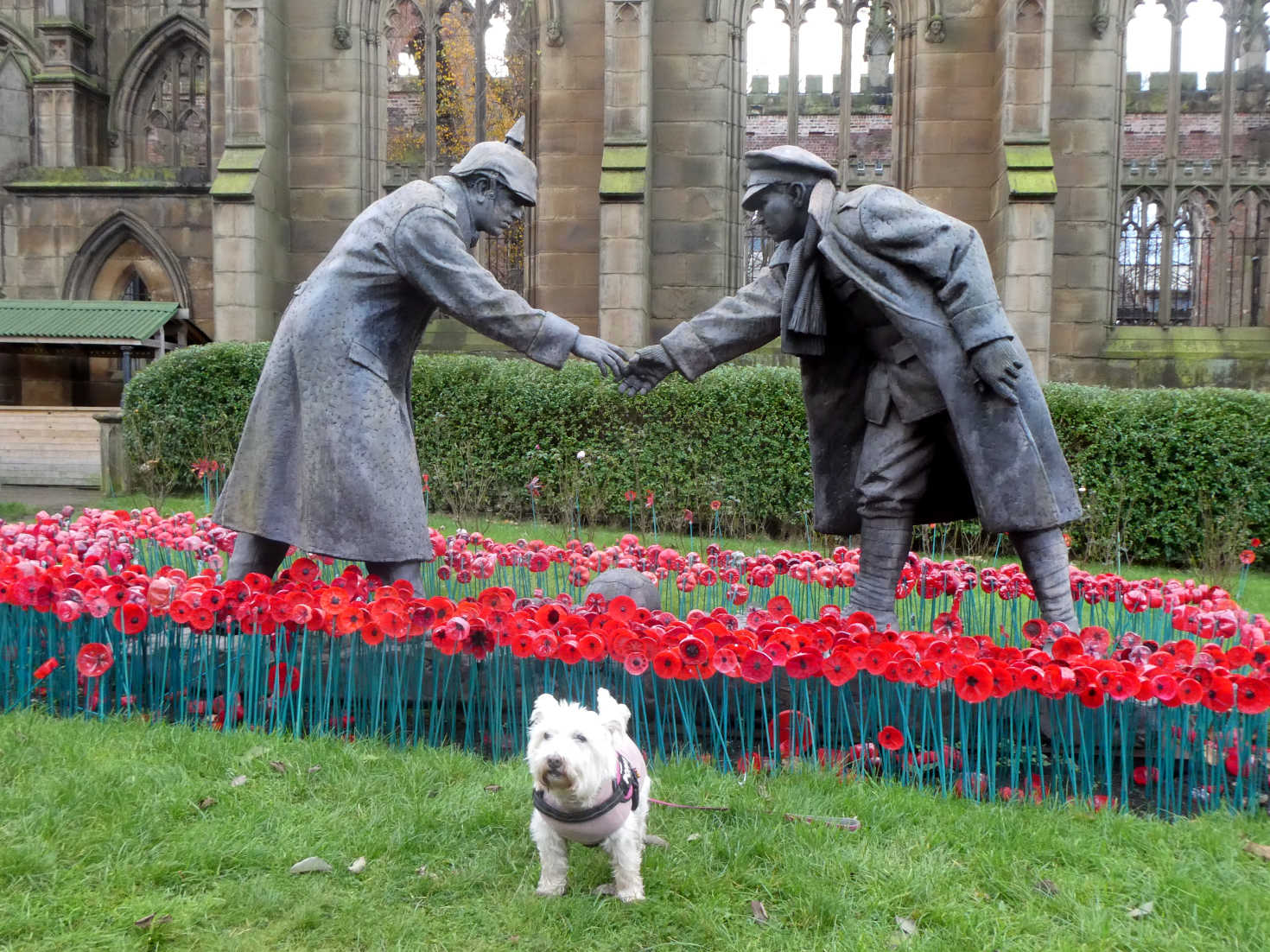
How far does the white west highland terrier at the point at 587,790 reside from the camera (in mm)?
2564

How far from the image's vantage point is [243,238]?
14.3 metres

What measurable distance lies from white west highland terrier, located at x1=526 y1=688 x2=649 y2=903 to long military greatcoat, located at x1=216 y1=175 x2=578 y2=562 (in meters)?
1.66

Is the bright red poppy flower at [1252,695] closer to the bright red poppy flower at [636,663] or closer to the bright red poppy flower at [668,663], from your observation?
the bright red poppy flower at [668,663]

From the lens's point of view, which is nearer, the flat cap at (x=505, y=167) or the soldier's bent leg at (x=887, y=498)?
the soldier's bent leg at (x=887, y=498)

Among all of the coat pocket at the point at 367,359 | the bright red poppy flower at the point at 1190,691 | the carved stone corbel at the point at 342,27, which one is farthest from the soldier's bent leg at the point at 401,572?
the carved stone corbel at the point at 342,27

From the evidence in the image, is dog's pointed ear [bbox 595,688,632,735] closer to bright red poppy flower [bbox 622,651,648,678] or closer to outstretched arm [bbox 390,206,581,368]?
bright red poppy flower [bbox 622,651,648,678]

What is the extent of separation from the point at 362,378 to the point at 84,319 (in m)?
14.9

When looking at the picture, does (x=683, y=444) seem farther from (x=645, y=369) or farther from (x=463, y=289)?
(x=463, y=289)

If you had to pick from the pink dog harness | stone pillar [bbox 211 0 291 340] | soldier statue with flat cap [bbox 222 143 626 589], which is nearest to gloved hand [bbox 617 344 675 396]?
soldier statue with flat cap [bbox 222 143 626 589]

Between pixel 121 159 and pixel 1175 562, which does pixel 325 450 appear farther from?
pixel 121 159

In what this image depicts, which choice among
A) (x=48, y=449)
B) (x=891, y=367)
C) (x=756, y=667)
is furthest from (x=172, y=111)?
(x=756, y=667)

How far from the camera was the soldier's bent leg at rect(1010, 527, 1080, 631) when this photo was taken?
4004 mm

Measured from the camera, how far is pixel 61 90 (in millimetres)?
21281

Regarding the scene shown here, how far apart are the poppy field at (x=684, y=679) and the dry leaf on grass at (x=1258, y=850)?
12.9 inches
